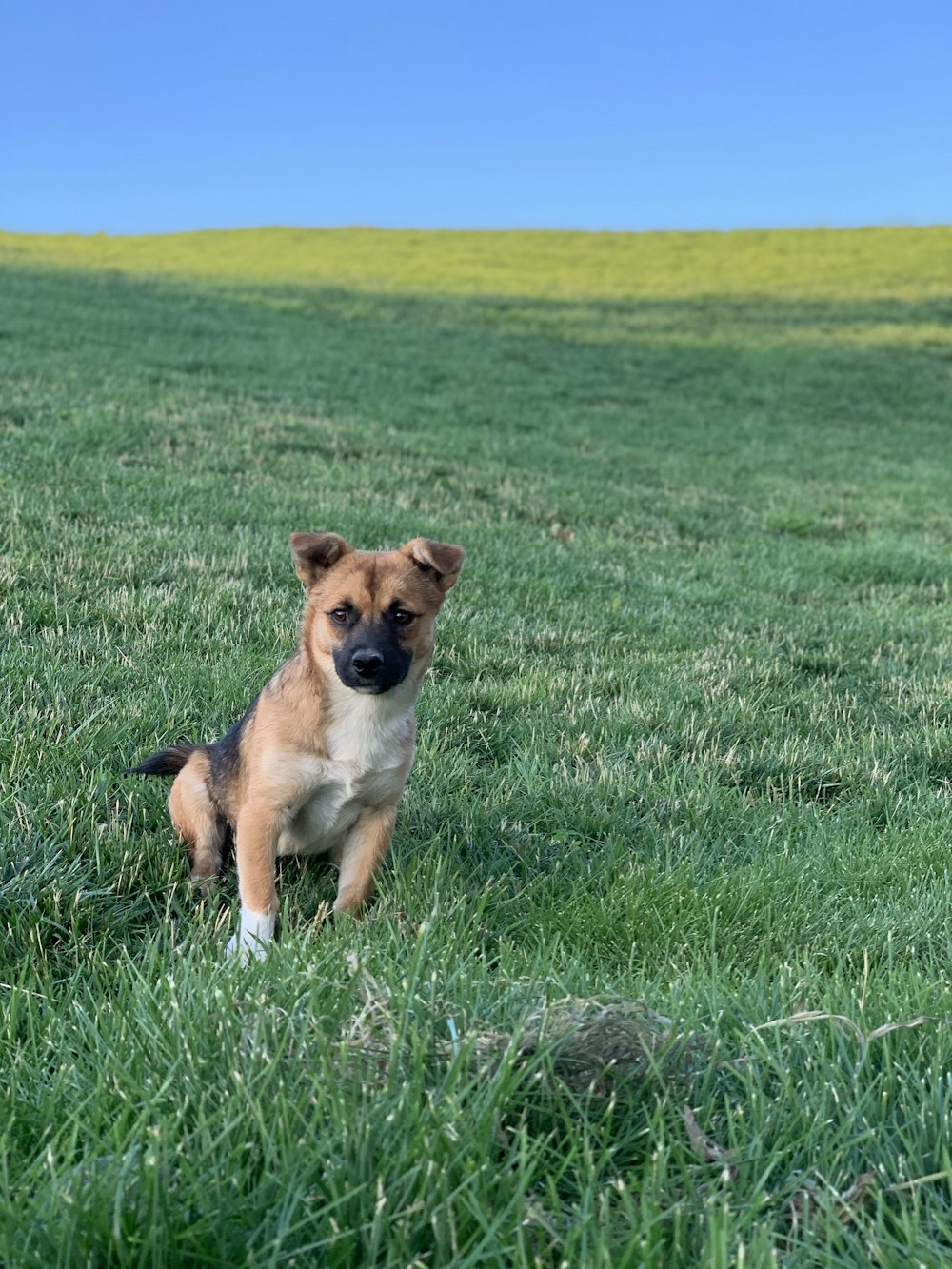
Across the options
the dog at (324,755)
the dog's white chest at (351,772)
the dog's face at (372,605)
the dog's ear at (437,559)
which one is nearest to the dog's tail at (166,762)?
the dog at (324,755)

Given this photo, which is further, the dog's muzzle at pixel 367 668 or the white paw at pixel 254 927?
the dog's muzzle at pixel 367 668

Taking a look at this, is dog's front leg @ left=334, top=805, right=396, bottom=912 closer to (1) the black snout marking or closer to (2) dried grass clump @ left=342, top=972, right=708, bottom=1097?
(1) the black snout marking

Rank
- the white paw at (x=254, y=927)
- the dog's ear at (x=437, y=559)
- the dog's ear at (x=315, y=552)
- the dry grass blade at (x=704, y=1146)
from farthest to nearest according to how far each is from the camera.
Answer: the dog's ear at (x=437, y=559)
the dog's ear at (x=315, y=552)
the white paw at (x=254, y=927)
the dry grass blade at (x=704, y=1146)

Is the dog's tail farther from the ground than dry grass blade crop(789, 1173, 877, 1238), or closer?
closer

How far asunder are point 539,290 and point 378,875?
3894 centimetres

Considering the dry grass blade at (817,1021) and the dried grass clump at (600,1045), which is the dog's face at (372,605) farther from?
the dry grass blade at (817,1021)

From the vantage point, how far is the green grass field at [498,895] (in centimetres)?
179

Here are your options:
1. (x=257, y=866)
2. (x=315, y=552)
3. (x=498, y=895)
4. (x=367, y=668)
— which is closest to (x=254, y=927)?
(x=257, y=866)

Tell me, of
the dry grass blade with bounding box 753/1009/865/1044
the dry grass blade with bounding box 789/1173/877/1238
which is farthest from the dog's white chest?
the dry grass blade with bounding box 789/1173/877/1238

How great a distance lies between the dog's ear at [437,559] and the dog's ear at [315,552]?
11.2 inches

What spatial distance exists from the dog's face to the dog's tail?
695 mm

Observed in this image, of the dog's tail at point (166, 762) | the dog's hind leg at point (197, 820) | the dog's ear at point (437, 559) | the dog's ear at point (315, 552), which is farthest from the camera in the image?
the dog's ear at point (437, 559)

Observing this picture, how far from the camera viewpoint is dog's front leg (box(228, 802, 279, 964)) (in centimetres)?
347

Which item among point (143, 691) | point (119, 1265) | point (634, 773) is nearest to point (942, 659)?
point (634, 773)
